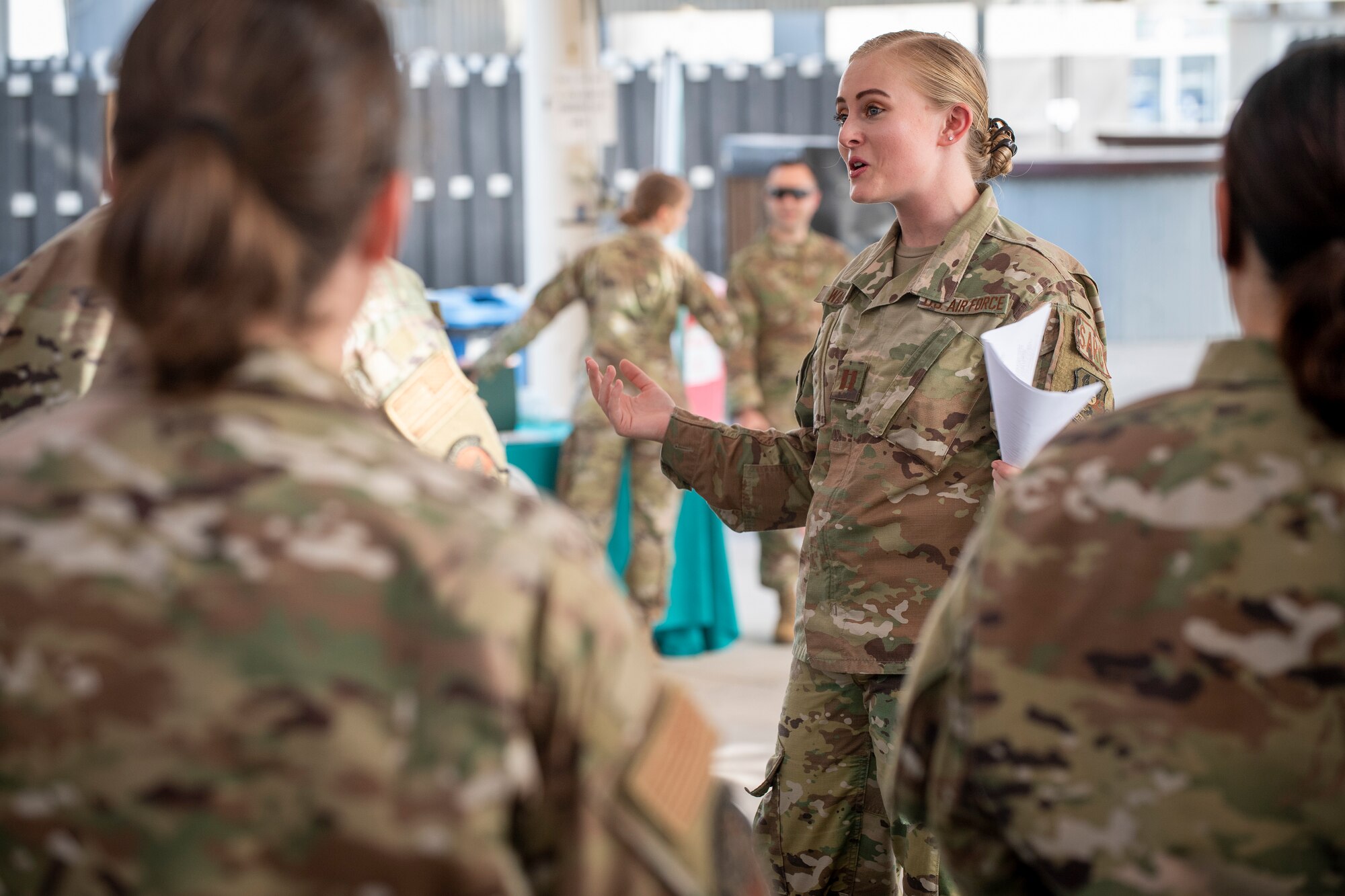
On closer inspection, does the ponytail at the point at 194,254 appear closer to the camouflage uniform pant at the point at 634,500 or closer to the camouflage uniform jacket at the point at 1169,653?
the camouflage uniform jacket at the point at 1169,653

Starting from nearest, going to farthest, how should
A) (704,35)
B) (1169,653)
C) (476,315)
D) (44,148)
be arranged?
(1169,653) < (476,315) < (44,148) < (704,35)

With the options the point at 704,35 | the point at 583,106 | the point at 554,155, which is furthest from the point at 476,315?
the point at 704,35

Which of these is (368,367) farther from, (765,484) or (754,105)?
(754,105)

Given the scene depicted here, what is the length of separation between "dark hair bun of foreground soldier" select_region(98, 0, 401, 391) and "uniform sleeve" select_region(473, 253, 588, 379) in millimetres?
3958

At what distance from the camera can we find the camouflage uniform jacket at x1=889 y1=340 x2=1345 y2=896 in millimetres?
1003

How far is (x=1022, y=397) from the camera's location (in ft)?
5.54

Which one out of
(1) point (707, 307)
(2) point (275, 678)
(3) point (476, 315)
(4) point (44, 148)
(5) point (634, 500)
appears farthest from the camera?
(4) point (44, 148)

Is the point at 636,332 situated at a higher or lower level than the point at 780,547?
higher

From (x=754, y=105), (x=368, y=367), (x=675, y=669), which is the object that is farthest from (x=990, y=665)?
(x=754, y=105)

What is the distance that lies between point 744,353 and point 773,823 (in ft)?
11.3

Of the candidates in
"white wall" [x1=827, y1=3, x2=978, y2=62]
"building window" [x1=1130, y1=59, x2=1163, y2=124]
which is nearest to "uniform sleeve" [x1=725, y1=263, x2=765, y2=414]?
"white wall" [x1=827, y1=3, x2=978, y2=62]

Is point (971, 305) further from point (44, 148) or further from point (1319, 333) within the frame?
point (44, 148)

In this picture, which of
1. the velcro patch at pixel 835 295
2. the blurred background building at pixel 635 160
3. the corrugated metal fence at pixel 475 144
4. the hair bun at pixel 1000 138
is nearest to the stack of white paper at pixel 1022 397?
the velcro patch at pixel 835 295

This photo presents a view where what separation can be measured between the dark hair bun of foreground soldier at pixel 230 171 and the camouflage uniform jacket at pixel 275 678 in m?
0.05
